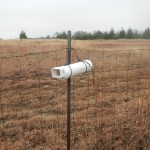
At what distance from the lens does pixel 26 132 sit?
5.22m

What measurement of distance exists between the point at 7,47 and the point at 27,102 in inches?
648

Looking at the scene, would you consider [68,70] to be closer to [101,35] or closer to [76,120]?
[76,120]

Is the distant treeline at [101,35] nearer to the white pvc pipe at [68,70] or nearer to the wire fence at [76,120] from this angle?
the wire fence at [76,120]

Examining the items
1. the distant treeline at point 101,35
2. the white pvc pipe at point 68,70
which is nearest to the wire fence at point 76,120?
the white pvc pipe at point 68,70

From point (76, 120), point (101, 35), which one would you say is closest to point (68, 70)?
point (76, 120)

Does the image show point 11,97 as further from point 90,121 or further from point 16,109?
point 90,121

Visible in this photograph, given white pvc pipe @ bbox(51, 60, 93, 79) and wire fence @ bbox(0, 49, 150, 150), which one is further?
wire fence @ bbox(0, 49, 150, 150)

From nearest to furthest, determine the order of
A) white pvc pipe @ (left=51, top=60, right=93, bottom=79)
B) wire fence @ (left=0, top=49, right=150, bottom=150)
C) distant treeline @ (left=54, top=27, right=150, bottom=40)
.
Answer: white pvc pipe @ (left=51, top=60, right=93, bottom=79) → wire fence @ (left=0, top=49, right=150, bottom=150) → distant treeline @ (left=54, top=27, right=150, bottom=40)

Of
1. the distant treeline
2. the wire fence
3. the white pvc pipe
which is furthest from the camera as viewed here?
the distant treeline

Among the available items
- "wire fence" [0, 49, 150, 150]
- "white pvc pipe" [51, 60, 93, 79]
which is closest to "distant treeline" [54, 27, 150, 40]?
"wire fence" [0, 49, 150, 150]

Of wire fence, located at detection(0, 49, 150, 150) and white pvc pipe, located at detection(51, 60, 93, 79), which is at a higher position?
white pvc pipe, located at detection(51, 60, 93, 79)

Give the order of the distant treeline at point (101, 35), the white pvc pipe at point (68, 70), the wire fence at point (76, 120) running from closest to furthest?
the white pvc pipe at point (68, 70)
the wire fence at point (76, 120)
the distant treeline at point (101, 35)

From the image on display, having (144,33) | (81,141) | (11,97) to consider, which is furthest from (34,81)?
(144,33)

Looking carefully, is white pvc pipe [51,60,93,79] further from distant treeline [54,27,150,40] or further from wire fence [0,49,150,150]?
distant treeline [54,27,150,40]
